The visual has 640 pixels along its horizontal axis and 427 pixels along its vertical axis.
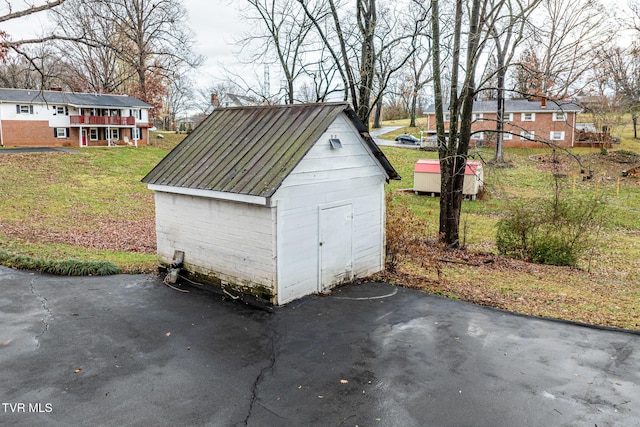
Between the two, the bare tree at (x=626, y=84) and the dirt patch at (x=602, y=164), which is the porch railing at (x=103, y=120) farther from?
the bare tree at (x=626, y=84)

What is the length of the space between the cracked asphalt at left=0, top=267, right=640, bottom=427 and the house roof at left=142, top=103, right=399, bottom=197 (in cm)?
250

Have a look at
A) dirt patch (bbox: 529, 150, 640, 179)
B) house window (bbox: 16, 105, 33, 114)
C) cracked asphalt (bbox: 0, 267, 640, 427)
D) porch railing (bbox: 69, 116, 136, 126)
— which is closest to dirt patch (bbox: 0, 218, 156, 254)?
cracked asphalt (bbox: 0, 267, 640, 427)

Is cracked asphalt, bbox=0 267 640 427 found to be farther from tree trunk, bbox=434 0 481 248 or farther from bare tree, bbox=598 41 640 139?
bare tree, bbox=598 41 640 139

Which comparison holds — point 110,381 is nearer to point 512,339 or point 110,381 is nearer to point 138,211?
point 512,339

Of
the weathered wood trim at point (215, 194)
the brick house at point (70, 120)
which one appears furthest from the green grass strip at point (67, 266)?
the brick house at point (70, 120)

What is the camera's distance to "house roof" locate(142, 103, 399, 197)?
9562 mm

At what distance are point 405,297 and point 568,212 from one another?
7.21 metres

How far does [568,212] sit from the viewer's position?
14.8 meters

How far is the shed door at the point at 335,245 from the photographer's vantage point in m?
10.5

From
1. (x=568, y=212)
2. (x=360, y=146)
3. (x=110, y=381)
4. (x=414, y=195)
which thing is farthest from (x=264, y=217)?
(x=414, y=195)

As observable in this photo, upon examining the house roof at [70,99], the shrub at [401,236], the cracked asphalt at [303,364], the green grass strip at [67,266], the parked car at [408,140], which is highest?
the house roof at [70,99]

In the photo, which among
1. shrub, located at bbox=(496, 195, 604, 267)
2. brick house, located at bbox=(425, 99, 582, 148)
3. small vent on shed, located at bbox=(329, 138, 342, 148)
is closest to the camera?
small vent on shed, located at bbox=(329, 138, 342, 148)

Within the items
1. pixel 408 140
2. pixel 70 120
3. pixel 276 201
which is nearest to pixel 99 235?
pixel 276 201

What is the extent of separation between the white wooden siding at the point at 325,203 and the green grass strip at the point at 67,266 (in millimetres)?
5284
